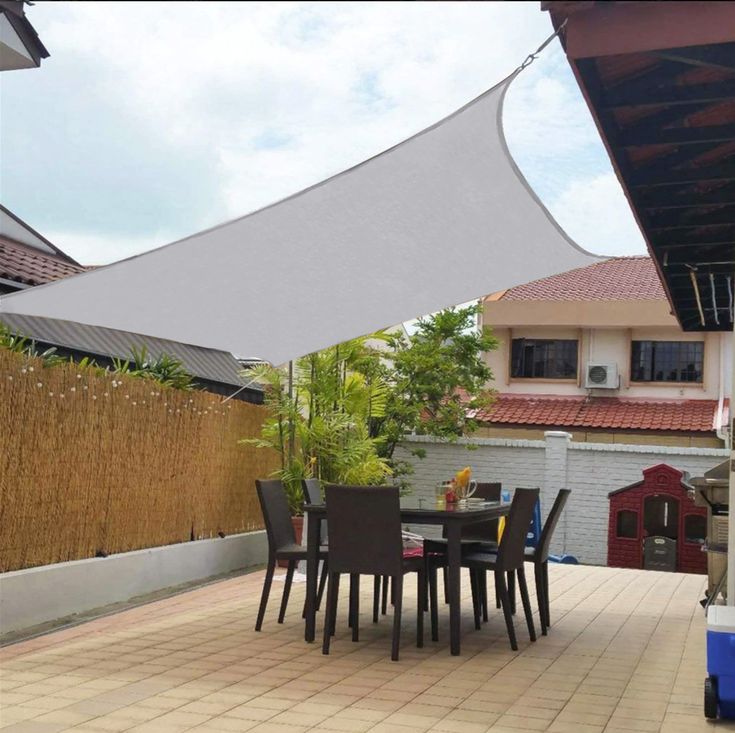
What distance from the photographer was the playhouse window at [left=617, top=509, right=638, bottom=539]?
12492 millimetres

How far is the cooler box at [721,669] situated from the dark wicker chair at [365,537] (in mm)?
1833

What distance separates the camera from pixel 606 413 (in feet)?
60.7

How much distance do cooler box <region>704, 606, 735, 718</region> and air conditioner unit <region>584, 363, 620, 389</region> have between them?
47.8 feet

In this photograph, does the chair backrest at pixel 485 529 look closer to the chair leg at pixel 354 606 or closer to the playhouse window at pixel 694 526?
the chair leg at pixel 354 606

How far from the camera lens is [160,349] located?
11.5 metres

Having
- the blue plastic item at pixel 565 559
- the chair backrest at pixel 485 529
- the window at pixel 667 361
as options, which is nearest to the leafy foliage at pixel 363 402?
the chair backrest at pixel 485 529

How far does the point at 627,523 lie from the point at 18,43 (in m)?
9.01

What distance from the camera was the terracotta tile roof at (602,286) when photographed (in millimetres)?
19875

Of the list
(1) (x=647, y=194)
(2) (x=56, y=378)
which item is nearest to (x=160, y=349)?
(2) (x=56, y=378)

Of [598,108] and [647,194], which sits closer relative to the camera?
[598,108]

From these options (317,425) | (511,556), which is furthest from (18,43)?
(511,556)

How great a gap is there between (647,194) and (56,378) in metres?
4.03

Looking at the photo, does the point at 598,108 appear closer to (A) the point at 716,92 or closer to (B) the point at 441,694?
(A) the point at 716,92

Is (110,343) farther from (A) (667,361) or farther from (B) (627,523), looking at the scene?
(A) (667,361)
